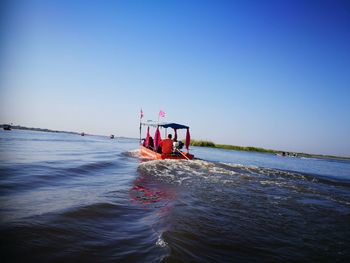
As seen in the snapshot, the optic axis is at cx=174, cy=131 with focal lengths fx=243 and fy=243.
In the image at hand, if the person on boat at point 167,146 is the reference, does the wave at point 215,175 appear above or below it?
below

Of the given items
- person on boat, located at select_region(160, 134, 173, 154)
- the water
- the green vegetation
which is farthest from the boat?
the green vegetation

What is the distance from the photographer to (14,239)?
3791mm

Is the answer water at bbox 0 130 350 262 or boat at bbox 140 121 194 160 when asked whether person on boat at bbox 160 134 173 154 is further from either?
water at bbox 0 130 350 262

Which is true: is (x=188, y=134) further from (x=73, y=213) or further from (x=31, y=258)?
(x=31, y=258)

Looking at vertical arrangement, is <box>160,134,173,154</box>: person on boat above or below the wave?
above

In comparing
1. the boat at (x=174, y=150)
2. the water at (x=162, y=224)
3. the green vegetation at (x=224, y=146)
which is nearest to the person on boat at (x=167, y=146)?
the boat at (x=174, y=150)

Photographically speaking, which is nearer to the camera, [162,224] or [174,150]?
[162,224]

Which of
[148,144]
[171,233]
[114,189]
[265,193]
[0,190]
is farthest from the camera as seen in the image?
[148,144]

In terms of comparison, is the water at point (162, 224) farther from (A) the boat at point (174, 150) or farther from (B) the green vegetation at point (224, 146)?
(B) the green vegetation at point (224, 146)

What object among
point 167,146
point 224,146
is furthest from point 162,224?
point 224,146

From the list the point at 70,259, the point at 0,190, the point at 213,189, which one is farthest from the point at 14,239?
the point at 213,189

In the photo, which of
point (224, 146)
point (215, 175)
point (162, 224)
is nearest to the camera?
point (162, 224)

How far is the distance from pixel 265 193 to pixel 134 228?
598 centimetres

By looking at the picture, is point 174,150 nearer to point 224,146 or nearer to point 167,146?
point 167,146
